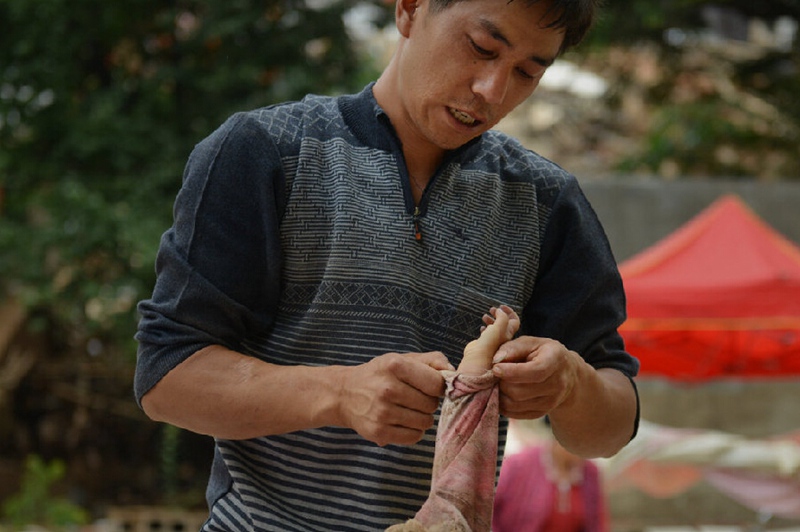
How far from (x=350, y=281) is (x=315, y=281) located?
0.06 meters

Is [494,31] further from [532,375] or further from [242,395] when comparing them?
[242,395]

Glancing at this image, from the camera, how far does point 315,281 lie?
171 centimetres

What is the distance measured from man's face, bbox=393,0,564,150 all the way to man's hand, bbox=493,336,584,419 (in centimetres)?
37

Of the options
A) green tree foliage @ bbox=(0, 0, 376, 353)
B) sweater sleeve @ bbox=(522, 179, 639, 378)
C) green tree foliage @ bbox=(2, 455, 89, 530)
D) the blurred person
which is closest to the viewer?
sweater sleeve @ bbox=(522, 179, 639, 378)

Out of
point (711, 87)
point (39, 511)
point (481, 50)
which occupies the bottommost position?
point (39, 511)

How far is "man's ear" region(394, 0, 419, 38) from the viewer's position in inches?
69.5

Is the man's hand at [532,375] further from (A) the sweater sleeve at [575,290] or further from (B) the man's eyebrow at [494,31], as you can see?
(B) the man's eyebrow at [494,31]

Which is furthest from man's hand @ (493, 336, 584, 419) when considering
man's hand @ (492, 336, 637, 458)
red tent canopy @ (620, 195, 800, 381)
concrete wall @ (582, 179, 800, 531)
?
concrete wall @ (582, 179, 800, 531)

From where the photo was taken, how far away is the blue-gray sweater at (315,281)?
1655 mm

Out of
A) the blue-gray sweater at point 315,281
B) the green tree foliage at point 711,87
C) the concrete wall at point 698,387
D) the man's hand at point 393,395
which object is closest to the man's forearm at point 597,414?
the blue-gray sweater at point 315,281

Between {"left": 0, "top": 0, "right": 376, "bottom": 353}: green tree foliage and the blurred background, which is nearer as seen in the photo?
the blurred background

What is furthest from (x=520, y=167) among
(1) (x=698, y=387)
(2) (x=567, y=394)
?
(1) (x=698, y=387)

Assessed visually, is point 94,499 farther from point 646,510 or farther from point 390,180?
point 390,180

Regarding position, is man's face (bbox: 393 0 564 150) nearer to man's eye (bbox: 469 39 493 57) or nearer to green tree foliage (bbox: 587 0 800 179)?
man's eye (bbox: 469 39 493 57)
